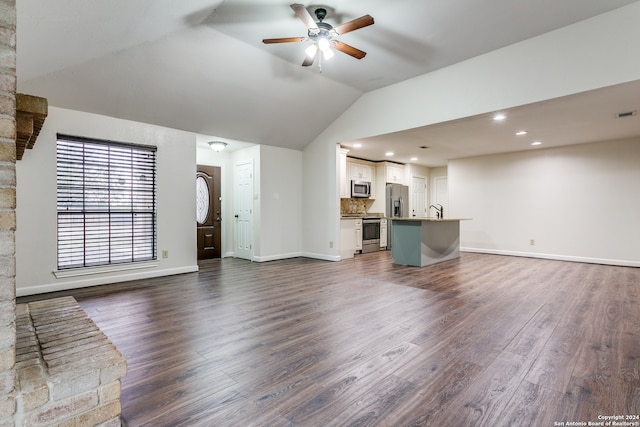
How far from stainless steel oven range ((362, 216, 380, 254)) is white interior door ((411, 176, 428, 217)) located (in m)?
1.99

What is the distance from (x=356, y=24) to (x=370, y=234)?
208 inches

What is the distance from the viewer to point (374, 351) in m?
2.30

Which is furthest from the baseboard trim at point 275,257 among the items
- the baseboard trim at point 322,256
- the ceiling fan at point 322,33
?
the ceiling fan at point 322,33

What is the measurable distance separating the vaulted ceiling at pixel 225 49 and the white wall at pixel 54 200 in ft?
0.71

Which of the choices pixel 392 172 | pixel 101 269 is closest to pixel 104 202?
pixel 101 269

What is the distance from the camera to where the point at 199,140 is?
19.7 ft

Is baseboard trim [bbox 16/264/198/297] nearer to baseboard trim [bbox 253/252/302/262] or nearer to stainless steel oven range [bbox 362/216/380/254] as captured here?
baseboard trim [bbox 253/252/302/262]

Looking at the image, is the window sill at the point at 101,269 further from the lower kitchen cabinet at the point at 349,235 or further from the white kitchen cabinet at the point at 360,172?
the white kitchen cabinet at the point at 360,172

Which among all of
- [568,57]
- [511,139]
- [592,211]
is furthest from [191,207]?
[592,211]

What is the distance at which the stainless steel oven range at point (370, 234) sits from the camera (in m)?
7.51

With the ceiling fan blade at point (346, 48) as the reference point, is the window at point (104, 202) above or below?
below

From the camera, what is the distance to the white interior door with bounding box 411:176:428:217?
934 cm

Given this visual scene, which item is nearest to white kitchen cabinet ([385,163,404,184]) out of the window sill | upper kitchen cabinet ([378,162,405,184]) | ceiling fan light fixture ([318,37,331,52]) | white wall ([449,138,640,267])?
upper kitchen cabinet ([378,162,405,184])

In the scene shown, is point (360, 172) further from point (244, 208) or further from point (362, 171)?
point (244, 208)
